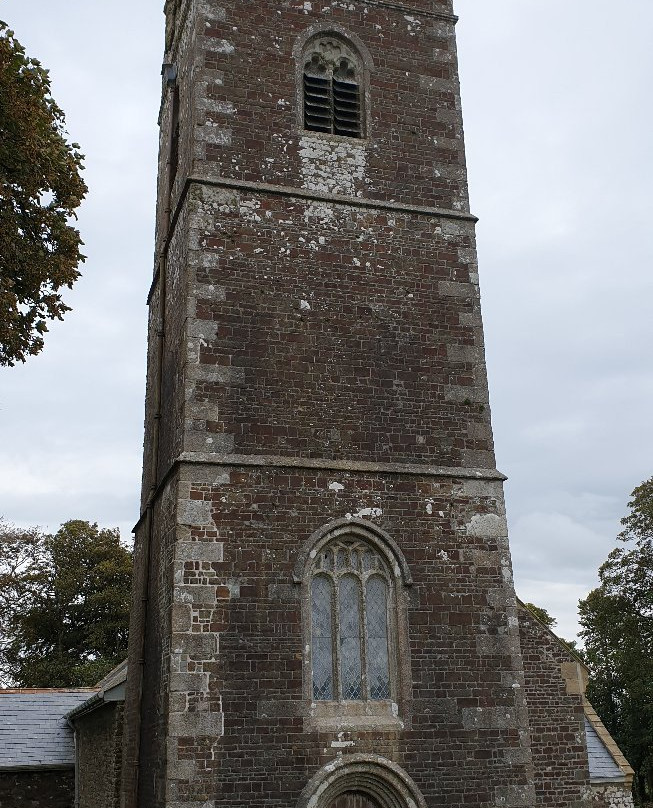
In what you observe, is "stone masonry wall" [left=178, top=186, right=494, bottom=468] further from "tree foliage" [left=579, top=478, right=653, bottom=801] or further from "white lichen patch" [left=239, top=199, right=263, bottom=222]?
"tree foliage" [left=579, top=478, right=653, bottom=801]

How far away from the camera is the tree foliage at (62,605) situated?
1373 inches

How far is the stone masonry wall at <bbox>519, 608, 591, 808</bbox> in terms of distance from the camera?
39.5 feet

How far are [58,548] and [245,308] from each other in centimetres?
2680

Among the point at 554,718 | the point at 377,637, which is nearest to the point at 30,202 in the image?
the point at 377,637

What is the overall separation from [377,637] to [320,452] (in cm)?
258

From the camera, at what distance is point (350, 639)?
37.2 ft

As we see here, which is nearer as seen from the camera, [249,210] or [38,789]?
[249,210]

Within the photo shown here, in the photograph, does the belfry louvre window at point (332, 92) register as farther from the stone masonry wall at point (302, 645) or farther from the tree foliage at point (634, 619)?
the tree foliage at point (634, 619)

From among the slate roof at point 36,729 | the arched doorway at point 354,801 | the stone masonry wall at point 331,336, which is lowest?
the arched doorway at point 354,801

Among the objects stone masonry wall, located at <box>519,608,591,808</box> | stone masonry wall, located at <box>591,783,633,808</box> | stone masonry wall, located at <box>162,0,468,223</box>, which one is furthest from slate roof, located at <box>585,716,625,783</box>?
stone masonry wall, located at <box>162,0,468,223</box>

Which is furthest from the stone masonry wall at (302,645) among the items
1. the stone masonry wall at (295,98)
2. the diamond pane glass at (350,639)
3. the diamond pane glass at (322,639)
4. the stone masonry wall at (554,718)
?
the stone masonry wall at (295,98)

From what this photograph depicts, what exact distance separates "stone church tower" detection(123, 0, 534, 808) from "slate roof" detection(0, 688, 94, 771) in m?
6.92

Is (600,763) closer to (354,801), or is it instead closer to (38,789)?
(354,801)

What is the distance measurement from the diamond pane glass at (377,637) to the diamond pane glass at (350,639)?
0.13m
